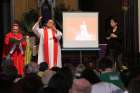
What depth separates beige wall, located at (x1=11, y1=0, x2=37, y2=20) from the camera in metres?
17.5

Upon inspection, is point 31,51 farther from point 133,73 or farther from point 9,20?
point 133,73

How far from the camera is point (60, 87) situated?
551 centimetres

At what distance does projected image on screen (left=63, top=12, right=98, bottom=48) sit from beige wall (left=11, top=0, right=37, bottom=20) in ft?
12.0

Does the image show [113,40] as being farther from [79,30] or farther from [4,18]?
[4,18]

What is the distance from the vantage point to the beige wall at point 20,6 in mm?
17547

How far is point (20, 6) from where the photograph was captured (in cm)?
1784

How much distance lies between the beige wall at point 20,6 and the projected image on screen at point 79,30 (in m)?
3.67

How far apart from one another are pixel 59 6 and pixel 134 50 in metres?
3.27

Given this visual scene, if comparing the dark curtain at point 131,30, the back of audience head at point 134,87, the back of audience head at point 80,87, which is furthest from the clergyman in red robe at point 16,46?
the back of audience head at point 134,87

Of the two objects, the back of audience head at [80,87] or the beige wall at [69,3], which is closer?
the back of audience head at [80,87]

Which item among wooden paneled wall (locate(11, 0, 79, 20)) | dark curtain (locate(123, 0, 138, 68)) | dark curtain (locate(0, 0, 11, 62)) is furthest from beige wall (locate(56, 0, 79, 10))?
dark curtain (locate(123, 0, 138, 68))

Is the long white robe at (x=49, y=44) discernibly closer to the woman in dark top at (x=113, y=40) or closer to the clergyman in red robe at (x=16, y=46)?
the clergyman in red robe at (x=16, y=46)

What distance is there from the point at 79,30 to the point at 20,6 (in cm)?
436

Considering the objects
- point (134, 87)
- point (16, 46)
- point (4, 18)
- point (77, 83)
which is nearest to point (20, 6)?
point (4, 18)
